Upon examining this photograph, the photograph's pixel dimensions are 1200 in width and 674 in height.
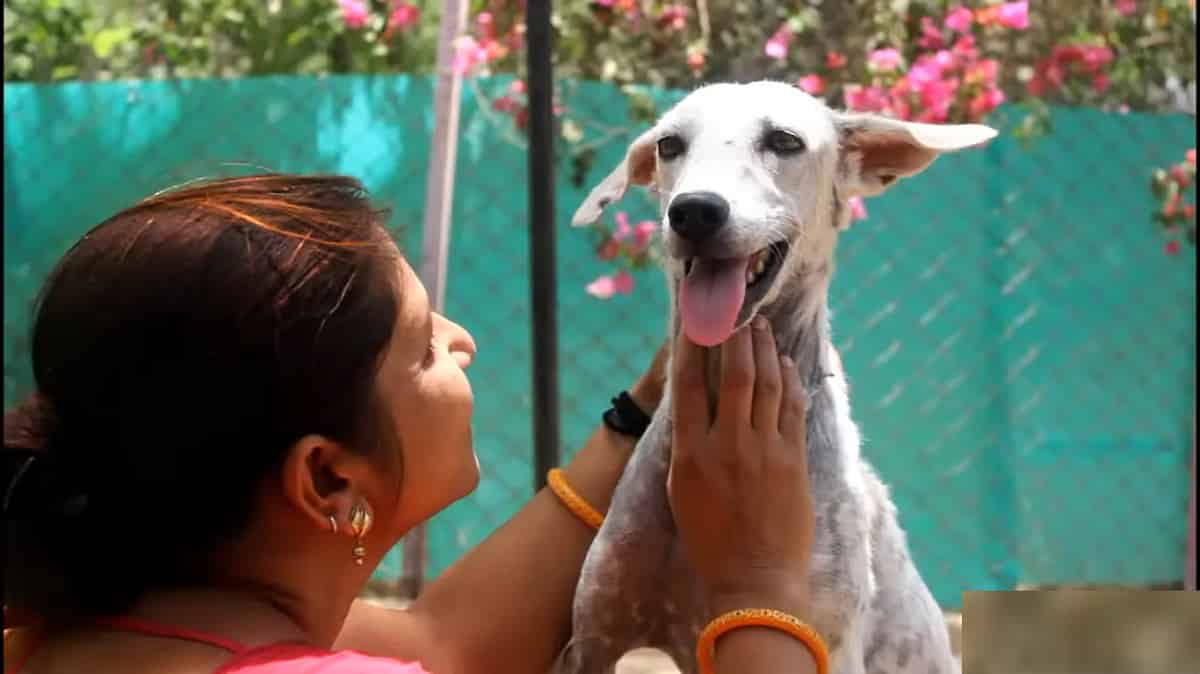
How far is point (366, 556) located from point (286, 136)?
227 cm

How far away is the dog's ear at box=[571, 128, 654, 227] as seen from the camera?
1.40 meters

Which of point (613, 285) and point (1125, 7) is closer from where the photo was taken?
point (613, 285)

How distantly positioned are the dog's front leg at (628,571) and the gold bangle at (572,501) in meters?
0.12

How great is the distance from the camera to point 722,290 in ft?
4.00

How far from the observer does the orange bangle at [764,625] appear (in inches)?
42.9

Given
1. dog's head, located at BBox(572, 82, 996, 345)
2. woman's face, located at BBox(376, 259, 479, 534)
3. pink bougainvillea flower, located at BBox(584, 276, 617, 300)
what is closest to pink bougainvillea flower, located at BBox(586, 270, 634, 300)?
pink bougainvillea flower, located at BBox(584, 276, 617, 300)

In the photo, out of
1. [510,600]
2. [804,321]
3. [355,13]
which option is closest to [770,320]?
[804,321]

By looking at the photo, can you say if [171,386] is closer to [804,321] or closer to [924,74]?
[804,321]

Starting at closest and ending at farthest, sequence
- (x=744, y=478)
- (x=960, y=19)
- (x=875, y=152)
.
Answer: (x=744, y=478), (x=875, y=152), (x=960, y=19)

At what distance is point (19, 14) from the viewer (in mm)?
3436

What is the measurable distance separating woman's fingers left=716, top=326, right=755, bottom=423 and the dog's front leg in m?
0.15

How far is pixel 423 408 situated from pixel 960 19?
2.55m

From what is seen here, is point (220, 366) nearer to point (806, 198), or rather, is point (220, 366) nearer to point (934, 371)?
point (806, 198)

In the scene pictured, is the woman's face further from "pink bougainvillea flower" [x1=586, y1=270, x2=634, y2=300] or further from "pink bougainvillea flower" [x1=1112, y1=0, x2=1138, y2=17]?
"pink bougainvillea flower" [x1=1112, y1=0, x2=1138, y2=17]
